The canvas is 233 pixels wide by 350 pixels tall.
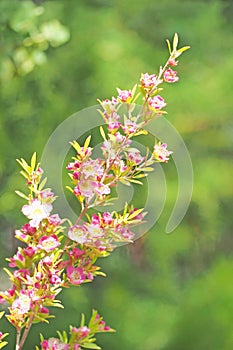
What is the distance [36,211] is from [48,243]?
0.11 ft

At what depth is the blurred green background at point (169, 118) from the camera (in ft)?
7.60

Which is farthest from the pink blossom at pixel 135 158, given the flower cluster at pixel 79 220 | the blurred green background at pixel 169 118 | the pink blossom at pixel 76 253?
the blurred green background at pixel 169 118

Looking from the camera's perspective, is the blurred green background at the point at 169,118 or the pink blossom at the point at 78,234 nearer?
the pink blossom at the point at 78,234

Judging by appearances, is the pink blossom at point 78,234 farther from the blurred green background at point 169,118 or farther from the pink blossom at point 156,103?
the blurred green background at point 169,118

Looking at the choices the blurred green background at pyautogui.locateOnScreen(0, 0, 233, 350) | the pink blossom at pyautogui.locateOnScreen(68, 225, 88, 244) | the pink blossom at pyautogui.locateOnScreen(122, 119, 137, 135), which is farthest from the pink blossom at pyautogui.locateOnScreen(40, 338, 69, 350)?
the blurred green background at pyautogui.locateOnScreen(0, 0, 233, 350)

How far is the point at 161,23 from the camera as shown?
271 cm

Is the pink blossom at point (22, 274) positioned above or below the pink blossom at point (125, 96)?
below

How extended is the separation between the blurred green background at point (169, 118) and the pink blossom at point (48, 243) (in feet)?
4.57

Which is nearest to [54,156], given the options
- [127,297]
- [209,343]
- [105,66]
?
[105,66]

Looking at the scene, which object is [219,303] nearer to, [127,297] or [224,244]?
[127,297]

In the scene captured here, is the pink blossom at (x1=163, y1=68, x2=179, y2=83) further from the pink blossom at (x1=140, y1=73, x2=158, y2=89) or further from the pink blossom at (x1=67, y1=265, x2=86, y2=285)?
the pink blossom at (x1=67, y1=265, x2=86, y2=285)

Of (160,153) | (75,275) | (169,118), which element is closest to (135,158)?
(160,153)

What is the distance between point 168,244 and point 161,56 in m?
0.63

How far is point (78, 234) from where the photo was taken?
72 cm
